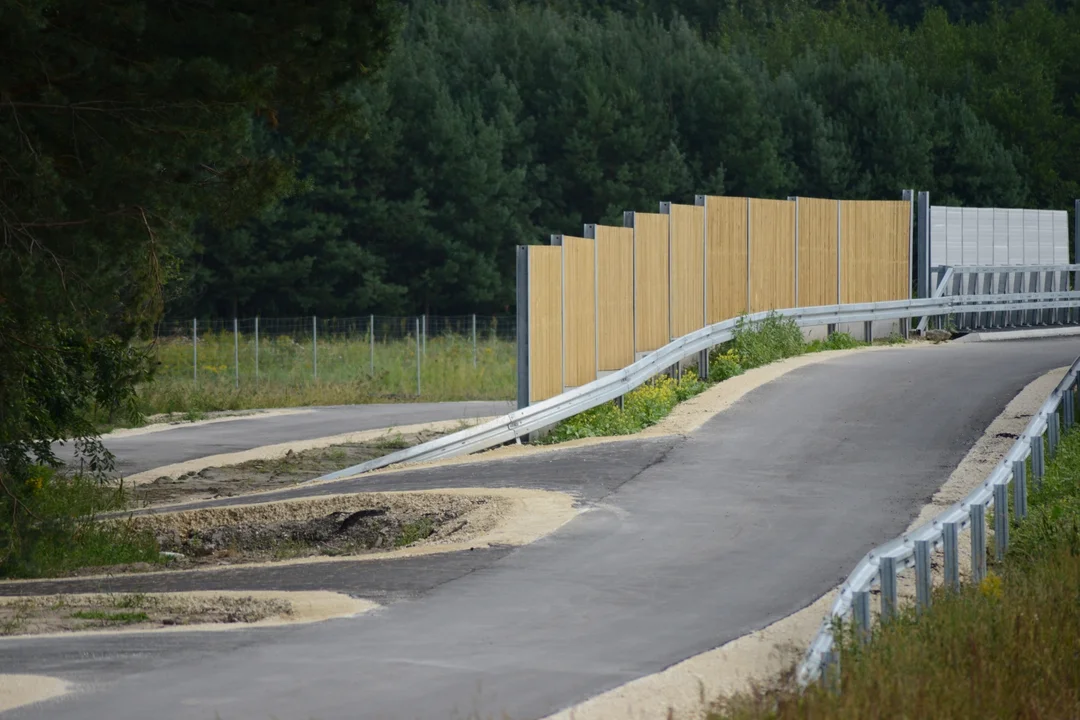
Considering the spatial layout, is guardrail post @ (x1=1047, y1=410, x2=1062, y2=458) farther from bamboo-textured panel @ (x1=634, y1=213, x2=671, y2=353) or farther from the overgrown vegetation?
bamboo-textured panel @ (x1=634, y1=213, x2=671, y2=353)

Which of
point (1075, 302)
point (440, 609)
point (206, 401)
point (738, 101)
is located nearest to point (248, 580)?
point (440, 609)

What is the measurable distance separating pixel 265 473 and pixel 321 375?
1878 centimetres

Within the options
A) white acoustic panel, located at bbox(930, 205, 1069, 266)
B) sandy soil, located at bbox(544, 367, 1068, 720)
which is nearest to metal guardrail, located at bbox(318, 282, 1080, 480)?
white acoustic panel, located at bbox(930, 205, 1069, 266)

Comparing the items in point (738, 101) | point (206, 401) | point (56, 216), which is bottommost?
point (206, 401)

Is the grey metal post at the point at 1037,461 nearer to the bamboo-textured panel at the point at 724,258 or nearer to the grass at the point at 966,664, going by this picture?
the grass at the point at 966,664

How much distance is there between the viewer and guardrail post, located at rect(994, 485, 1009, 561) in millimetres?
12594

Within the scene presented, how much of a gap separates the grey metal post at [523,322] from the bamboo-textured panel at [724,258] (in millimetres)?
6188

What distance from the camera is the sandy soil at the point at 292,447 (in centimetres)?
2275

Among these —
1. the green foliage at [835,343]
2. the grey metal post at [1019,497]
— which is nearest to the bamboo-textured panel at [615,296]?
the green foliage at [835,343]

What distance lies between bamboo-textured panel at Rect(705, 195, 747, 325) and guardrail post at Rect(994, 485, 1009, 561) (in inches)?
543

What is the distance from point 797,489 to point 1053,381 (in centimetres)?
824

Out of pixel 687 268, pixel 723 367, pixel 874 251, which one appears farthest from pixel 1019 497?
pixel 874 251

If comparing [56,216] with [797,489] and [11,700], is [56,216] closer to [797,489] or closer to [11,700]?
[11,700]

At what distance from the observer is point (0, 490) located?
15.7 meters
